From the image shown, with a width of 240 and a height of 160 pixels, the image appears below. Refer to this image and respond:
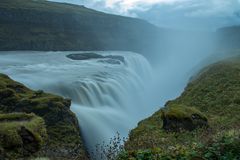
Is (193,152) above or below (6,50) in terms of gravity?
above

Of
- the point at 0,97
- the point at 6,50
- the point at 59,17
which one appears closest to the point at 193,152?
the point at 0,97

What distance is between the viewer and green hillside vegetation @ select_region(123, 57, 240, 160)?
923 centimetres

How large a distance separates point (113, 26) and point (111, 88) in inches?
4475

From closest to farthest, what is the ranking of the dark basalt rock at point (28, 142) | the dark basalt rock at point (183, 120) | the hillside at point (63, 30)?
the dark basalt rock at point (28, 142)
the dark basalt rock at point (183, 120)
the hillside at point (63, 30)

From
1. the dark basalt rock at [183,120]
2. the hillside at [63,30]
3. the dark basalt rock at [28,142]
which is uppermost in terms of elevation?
the dark basalt rock at [28,142]

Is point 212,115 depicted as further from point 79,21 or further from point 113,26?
point 113,26

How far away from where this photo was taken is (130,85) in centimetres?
5694

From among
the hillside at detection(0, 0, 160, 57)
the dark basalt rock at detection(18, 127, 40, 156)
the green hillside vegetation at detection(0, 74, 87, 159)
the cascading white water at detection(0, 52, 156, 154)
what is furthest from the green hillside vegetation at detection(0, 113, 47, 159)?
the hillside at detection(0, 0, 160, 57)

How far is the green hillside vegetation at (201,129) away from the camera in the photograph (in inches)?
364

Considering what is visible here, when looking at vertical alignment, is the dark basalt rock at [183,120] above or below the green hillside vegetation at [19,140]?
below

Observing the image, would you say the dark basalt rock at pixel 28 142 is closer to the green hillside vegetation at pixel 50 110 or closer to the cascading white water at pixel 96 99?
the green hillside vegetation at pixel 50 110

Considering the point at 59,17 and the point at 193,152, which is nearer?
the point at 193,152

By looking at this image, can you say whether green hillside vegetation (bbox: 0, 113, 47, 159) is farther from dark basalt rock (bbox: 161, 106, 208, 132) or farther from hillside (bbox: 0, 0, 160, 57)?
hillside (bbox: 0, 0, 160, 57)

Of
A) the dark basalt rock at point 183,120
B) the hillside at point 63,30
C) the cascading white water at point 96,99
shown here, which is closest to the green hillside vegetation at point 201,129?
the dark basalt rock at point 183,120
